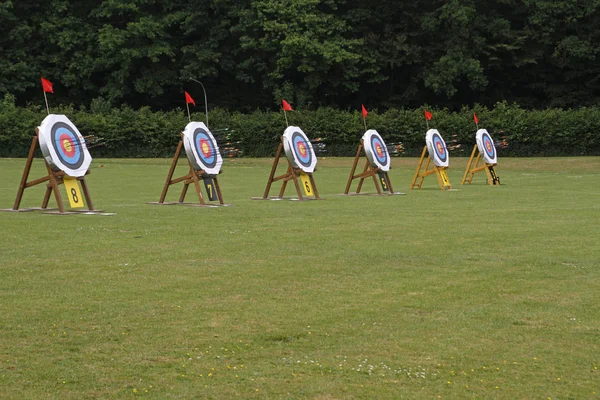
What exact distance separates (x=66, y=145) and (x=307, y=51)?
41.4m

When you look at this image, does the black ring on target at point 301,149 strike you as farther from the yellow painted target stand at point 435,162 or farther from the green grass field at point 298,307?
the green grass field at point 298,307

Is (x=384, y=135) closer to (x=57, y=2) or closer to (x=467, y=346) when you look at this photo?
(x=57, y=2)

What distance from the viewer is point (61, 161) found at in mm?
18750

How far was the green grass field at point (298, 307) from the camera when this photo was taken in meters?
6.69

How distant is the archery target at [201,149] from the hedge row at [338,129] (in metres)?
30.0

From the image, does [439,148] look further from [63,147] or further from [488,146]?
[63,147]

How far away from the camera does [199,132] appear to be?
879 inches

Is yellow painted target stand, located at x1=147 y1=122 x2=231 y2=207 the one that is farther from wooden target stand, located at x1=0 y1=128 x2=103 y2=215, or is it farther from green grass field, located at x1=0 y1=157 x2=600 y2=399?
green grass field, located at x1=0 y1=157 x2=600 y2=399

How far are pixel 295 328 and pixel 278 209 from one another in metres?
12.5

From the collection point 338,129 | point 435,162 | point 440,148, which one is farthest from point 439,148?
point 338,129

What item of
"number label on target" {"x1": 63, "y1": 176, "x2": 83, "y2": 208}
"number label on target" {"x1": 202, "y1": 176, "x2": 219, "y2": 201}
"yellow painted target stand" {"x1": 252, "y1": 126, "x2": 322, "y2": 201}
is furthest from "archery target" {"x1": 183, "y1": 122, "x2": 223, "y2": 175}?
"number label on target" {"x1": 63, "y1": 176, "x2": 83, "y2": 208}

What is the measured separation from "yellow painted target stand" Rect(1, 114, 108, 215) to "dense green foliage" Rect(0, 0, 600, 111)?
40671 mm

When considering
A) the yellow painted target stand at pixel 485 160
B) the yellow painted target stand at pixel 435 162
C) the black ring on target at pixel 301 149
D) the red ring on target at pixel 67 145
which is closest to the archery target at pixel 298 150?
the black ring on target at pixel 301 149

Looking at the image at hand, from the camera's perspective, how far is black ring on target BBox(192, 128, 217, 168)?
21.8 m
